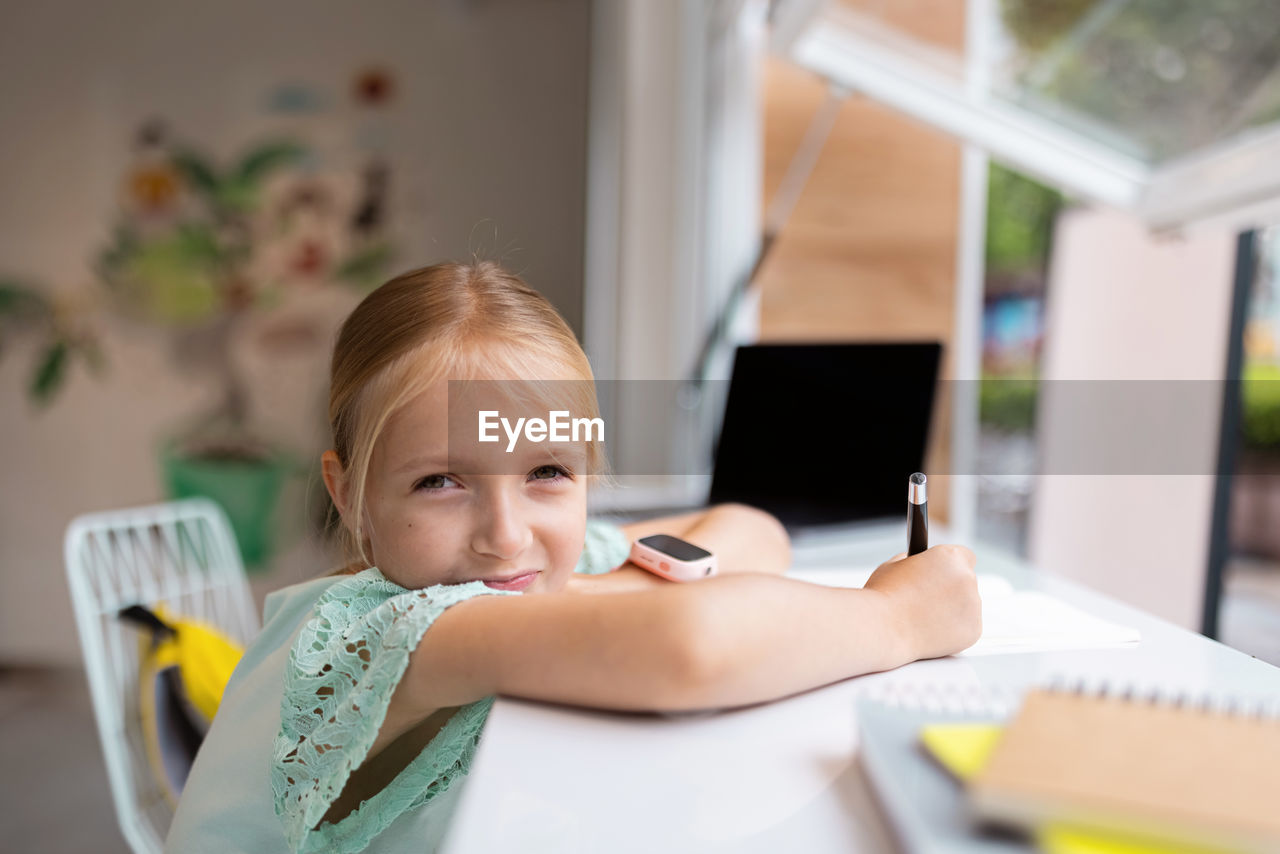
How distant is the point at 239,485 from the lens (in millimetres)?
2775

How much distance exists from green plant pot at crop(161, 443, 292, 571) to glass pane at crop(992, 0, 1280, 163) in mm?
2326

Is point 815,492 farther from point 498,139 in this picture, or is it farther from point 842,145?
point 498,139

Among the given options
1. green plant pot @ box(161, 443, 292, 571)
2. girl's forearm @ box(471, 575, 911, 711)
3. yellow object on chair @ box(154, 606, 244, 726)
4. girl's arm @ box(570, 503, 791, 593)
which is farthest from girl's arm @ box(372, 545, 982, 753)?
green plant pot @ box(161, 443, 292, 571)

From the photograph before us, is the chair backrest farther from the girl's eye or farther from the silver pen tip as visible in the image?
the silver pen tip

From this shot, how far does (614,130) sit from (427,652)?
167cm

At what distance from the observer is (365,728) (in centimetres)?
40

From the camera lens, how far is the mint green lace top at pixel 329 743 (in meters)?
0.41

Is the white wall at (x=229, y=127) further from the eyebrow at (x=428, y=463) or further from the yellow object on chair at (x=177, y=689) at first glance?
the eyebrow at (x=428, y=463)

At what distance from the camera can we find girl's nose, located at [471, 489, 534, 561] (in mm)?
490

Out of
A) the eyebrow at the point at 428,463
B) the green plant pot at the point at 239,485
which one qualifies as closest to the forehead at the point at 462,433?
the eyebrow at the point at 428,463

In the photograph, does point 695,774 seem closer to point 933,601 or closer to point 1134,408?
point 933,601

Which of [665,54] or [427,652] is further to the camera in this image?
[665,54]

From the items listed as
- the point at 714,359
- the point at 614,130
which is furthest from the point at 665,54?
the point at 714,359

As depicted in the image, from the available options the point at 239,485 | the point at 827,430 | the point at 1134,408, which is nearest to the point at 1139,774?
the point at 827,430
